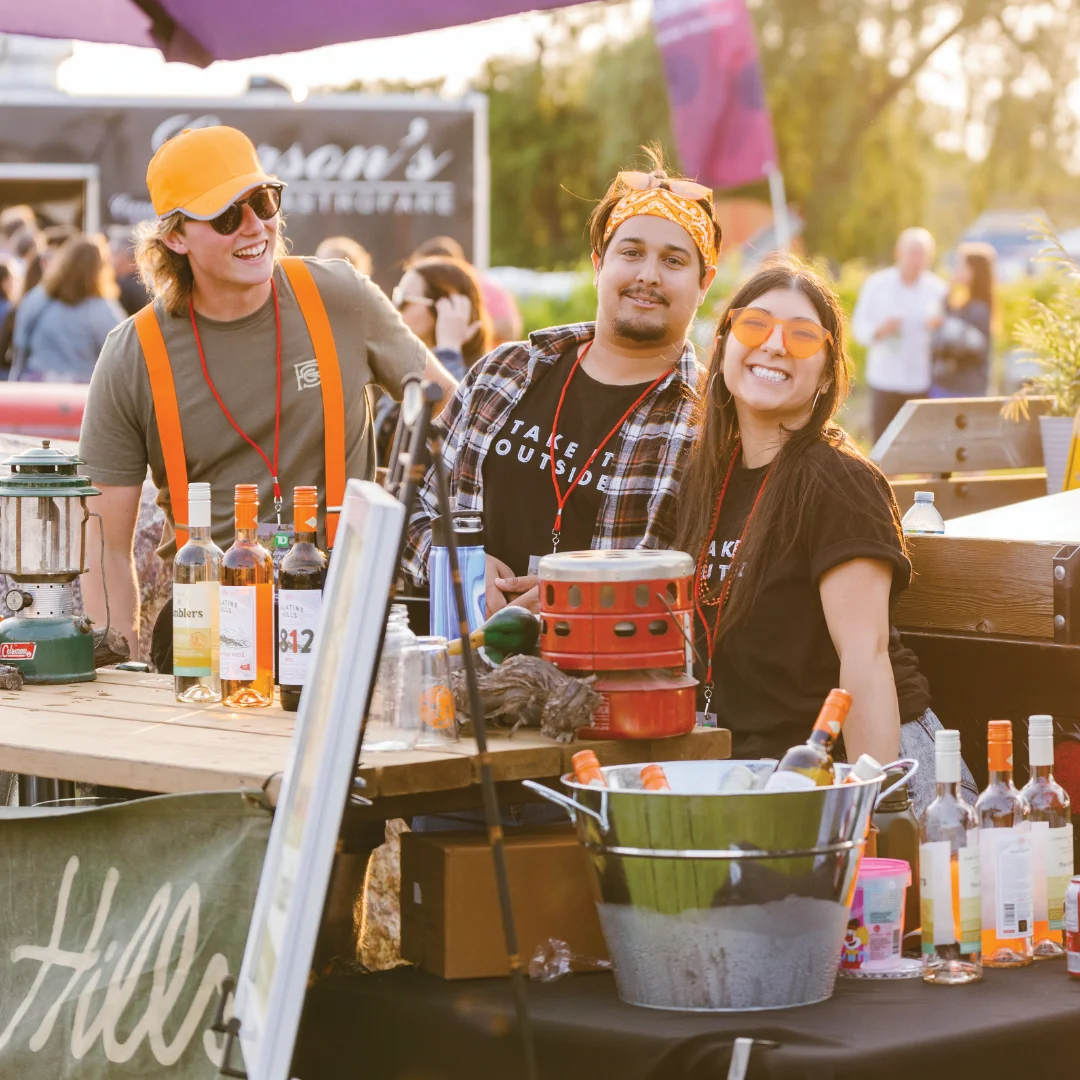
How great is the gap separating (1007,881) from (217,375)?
2477 mm

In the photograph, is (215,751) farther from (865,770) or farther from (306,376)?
(306,376)

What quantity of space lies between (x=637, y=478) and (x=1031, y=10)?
2885cm

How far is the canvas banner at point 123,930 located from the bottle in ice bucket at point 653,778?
1.91 ft

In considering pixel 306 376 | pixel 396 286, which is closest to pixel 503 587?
pixel 306 376

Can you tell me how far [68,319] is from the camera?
1036 cm

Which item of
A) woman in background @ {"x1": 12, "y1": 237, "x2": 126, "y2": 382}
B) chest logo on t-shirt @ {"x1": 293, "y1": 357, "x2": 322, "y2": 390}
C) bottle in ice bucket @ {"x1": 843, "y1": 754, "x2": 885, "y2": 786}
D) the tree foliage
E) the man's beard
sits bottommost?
bottle in ice bucket @ {"x1": 843, "y1": 754, "x2": 885, "y2": 786}

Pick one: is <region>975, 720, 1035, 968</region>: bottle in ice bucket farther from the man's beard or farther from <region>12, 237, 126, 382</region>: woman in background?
<region>12, 237, 126, 382</region>: woman in background

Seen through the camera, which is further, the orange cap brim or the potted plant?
the potted plant

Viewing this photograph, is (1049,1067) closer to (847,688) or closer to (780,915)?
(780,915)

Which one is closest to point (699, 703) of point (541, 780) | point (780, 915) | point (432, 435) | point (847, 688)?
point (847, 688)

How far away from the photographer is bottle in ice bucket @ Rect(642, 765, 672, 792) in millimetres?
2795

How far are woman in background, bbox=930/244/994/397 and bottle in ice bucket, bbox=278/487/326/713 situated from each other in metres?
9.89

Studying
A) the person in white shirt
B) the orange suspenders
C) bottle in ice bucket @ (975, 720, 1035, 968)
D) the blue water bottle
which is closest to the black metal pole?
bottle in ice bucket @ (975, 720, 1035, 968)

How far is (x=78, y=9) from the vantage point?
4.77m
